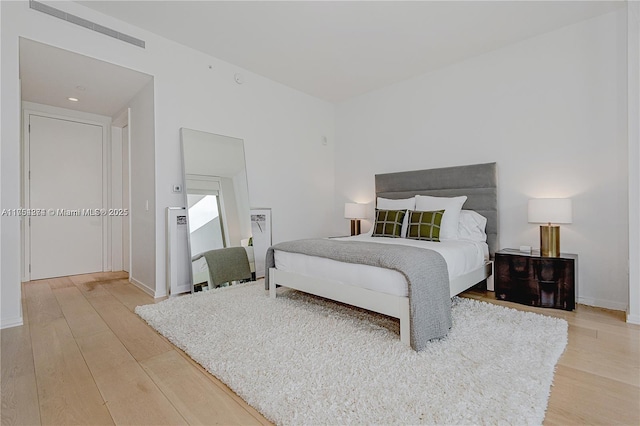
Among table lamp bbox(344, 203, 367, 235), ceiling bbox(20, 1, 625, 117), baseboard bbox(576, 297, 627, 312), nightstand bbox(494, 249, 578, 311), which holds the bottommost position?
baseboard bbox(576, 297, 627, 312)

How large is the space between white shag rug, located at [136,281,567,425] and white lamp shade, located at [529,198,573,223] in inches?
36.9

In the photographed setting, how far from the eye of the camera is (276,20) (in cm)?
306

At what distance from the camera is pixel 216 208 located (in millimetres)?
3730

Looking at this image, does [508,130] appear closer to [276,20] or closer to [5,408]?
[276,20]

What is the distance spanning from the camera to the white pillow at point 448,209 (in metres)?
3.36

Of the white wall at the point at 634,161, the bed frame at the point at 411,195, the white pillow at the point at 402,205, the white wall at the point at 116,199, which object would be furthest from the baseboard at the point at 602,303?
the white wall at the point at 116,199

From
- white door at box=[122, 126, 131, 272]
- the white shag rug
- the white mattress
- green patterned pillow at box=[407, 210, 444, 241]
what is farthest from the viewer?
white door at box=[122, 126, 131, 272]

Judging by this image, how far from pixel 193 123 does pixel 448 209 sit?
3150 mm

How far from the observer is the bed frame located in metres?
2.19

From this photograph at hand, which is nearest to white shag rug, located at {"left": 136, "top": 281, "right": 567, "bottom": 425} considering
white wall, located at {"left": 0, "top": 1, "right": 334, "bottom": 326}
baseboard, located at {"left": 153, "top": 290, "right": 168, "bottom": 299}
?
baseboard, located at {"left": 153, "top": 290, "right": 168, "bottom": 299}

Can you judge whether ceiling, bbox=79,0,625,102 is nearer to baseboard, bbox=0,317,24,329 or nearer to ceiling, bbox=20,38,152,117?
ceiling, bbox=20,38,152,117

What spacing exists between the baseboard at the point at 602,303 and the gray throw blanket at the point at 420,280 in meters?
1.84

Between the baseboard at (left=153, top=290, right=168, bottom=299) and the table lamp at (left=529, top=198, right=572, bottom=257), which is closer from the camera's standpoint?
the table lamp at (left=529, top=198, right=572, bottom=257)

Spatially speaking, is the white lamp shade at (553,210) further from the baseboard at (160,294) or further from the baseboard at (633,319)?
the baseboard at (160,294)
